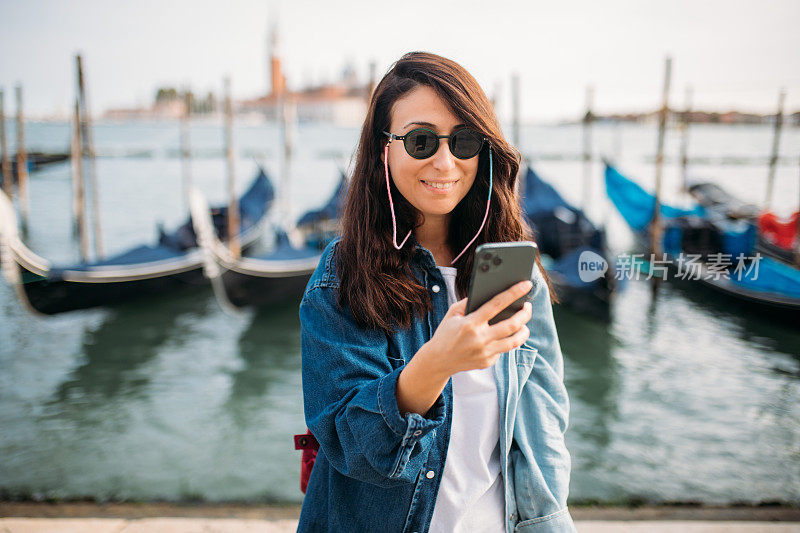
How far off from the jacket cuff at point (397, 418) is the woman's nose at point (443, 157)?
13.2 inches

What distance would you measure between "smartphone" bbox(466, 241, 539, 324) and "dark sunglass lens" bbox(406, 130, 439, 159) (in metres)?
0.25

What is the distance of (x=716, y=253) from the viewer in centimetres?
803

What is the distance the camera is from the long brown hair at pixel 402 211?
877mm

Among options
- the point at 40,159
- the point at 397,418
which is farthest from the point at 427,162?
the point at 40,159

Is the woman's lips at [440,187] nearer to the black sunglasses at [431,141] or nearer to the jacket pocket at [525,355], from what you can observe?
the black sunglasses at [431,141]

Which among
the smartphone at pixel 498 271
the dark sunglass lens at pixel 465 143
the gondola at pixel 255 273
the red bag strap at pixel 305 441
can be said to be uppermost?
the dark sunglass lens at pixel 465 143

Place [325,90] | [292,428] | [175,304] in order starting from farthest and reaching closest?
1. [325,90]
2. [175,304]
3. [292,428]

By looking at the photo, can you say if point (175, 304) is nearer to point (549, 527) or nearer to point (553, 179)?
point (549, 527)

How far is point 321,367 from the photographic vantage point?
0.82 meters

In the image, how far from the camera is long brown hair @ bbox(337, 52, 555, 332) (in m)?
0.88

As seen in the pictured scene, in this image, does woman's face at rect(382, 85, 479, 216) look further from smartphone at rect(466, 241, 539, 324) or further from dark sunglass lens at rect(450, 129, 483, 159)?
smartphone at rect(466, 241, 539, 324)

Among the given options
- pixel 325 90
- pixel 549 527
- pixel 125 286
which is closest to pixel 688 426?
pixel 549 527

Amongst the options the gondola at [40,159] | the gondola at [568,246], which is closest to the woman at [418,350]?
the gondola at [568,246]

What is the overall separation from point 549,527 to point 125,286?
6.89 meters
